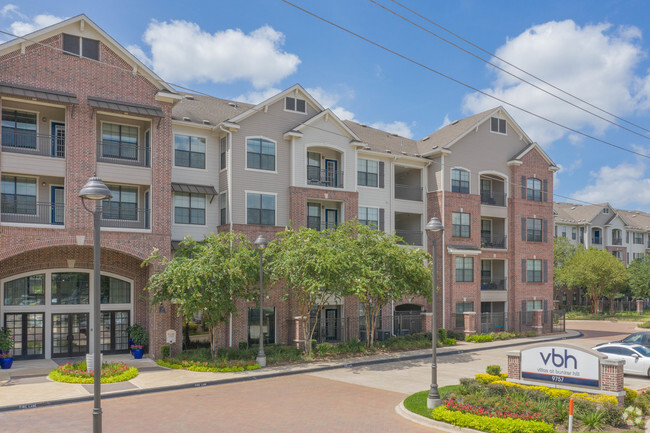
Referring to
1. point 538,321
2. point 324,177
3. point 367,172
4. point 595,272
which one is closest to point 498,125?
point 367,172

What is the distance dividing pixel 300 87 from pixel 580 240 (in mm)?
53007

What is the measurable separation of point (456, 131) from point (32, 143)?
88.2 ft

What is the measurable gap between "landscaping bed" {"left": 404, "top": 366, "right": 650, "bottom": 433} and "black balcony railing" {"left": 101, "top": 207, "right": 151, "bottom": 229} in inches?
645

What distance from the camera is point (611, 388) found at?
15195mm

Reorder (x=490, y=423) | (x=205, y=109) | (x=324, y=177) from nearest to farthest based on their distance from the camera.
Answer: (x=490, y=423) < (x=205, y=109) < (x=324, y=177)

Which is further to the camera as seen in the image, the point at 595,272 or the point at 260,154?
the point at 595,272

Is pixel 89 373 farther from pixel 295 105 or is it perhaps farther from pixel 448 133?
pixel 448 133

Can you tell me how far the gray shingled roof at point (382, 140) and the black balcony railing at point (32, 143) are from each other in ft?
61.0

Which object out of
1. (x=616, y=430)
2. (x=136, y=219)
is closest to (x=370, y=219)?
(x=136, y=219)

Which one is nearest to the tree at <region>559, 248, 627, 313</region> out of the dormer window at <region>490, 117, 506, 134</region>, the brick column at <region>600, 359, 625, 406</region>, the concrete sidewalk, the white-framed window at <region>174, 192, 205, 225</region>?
the dormer window at <region>490, 117, 506, 134</region>

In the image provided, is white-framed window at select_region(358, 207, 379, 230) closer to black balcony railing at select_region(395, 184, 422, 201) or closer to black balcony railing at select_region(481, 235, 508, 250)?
black balcony railing at select_region(395, 184, 422, 201)

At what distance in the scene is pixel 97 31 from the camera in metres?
25.0

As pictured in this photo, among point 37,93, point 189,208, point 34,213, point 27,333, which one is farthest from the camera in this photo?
point 189,208

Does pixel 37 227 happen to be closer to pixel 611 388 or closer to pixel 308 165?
pixel 308 165
